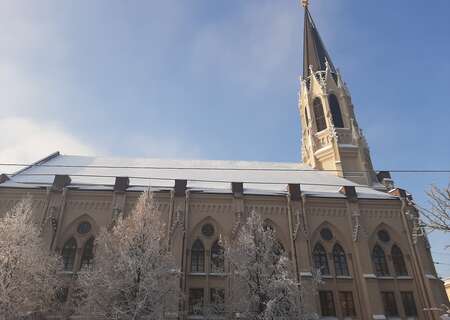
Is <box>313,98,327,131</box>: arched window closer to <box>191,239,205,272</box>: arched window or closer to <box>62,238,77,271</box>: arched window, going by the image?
<box>191,239,205,272</box>: arched window

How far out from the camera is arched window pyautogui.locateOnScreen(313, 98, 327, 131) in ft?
122

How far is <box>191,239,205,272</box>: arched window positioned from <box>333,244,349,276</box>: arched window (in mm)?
9719

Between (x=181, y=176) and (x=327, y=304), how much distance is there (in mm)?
15327

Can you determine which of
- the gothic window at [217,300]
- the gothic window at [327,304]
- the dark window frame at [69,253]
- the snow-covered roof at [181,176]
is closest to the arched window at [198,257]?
the gothic window at [217,300]

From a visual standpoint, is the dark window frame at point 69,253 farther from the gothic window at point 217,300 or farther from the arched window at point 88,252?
the gothic window at point 217,300

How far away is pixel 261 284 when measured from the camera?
63.4 ft

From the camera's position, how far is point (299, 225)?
25.6 meters

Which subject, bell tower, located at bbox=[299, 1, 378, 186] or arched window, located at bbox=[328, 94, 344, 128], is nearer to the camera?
bell tower, located at bbox=[299, 1, 378, 186]

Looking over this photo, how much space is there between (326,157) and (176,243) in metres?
18.3

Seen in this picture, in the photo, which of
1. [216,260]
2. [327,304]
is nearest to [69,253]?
[216,260]

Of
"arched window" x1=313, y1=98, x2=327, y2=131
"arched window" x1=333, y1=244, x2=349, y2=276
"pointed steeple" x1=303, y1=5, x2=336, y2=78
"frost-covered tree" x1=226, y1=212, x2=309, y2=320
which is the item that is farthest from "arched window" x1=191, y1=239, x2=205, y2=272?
"pointed steeple" x1=303, y1=5, x2=336, y2=78

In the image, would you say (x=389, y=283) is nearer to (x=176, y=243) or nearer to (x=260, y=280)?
(x=260, y=280)

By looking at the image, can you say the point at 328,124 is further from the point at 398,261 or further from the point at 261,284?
the point at 261,284

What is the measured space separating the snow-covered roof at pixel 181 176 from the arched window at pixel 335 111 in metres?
A: 5.63
